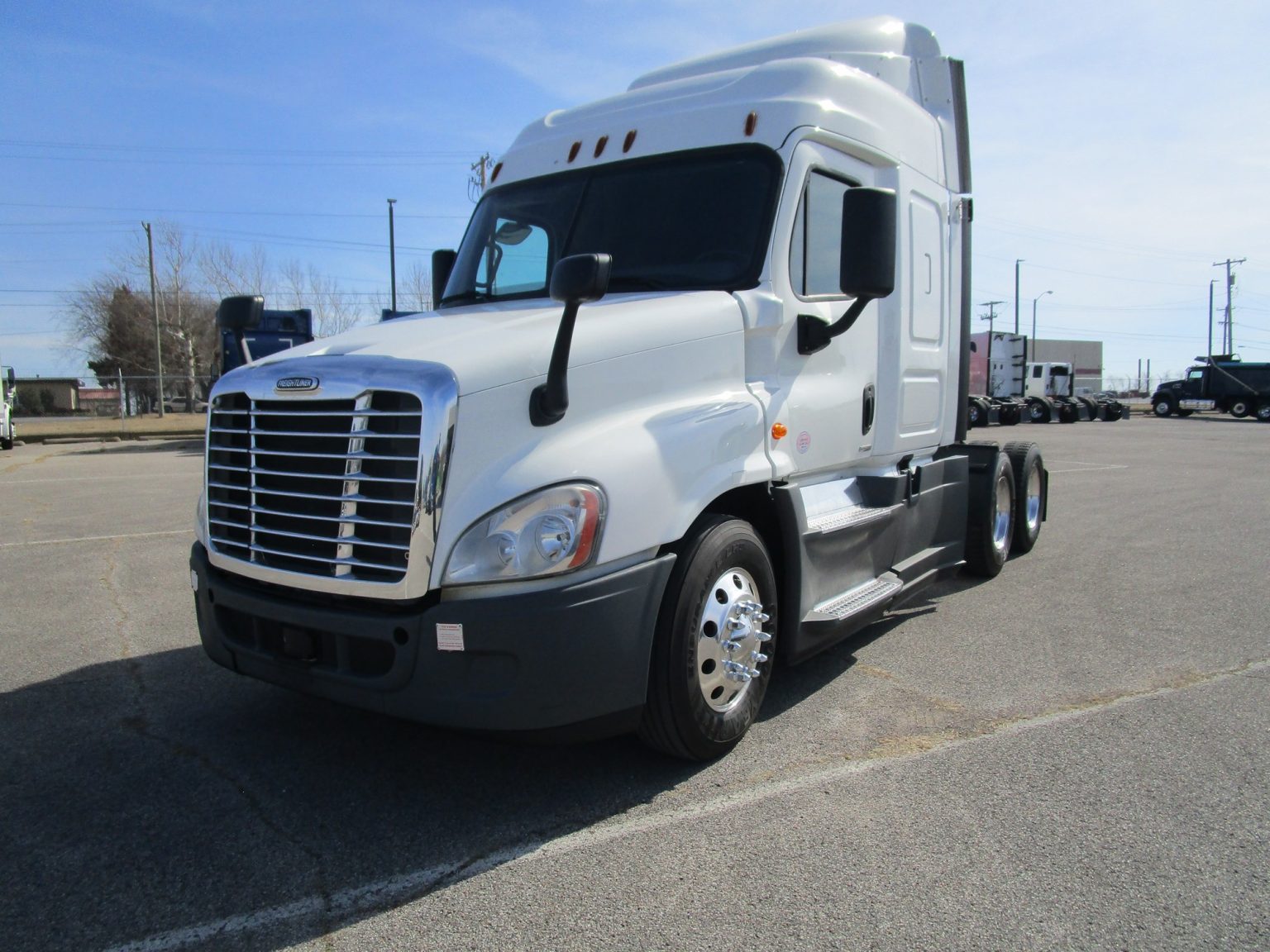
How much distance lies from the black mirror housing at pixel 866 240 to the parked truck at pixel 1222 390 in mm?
44063

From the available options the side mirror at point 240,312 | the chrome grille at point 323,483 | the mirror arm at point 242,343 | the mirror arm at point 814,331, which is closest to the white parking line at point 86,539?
the mirror arm at point 242,343

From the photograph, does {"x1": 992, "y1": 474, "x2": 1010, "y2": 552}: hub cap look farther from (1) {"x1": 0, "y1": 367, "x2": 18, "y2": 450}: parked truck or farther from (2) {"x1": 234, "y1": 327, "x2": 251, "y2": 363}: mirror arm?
(1) {"x1": 0, "y1": 367, "x2": 18, "y2": 450}: parked truck

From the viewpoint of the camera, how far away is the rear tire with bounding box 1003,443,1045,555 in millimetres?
7887

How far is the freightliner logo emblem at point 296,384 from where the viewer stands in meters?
3.25

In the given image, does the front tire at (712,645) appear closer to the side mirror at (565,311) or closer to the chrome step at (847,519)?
the chrome step at (847,519)

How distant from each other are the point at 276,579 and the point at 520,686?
108 centimetres

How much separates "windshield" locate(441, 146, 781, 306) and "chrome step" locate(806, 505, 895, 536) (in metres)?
1.16

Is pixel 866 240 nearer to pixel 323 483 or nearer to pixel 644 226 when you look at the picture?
pixel 644 226

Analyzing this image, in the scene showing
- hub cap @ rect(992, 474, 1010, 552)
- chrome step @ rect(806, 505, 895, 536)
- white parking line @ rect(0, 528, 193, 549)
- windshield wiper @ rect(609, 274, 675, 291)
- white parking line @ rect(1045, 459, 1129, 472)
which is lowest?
white parking line @ rect(1045, 459, 1129, 472)

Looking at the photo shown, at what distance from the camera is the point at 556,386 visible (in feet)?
10.5

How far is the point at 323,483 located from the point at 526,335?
903 millimetres

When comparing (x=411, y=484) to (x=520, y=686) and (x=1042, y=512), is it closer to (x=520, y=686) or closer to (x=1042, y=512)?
(x=520, y=686)

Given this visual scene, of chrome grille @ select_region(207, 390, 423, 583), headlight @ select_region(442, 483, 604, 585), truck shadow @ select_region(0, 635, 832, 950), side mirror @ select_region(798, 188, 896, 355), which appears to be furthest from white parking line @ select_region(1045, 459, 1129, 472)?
chrome grille @ select_region(207, 390, 423, 583)

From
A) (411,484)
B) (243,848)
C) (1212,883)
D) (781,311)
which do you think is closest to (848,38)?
(781,311)
